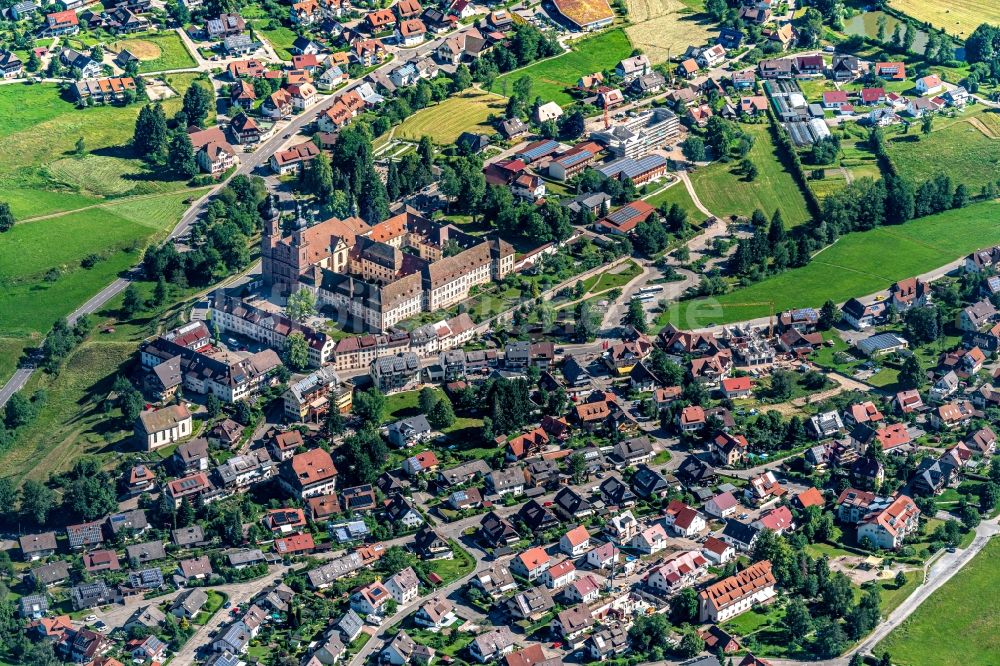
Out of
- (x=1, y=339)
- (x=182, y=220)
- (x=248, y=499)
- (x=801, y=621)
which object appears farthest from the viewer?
(x=182, y=220)

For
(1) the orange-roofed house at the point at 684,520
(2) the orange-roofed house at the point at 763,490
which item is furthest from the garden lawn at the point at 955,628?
(1) the orange-roofed house at the point at 684,520

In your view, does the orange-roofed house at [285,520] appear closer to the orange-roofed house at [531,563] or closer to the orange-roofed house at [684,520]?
the orange-roofed house at [531,563]

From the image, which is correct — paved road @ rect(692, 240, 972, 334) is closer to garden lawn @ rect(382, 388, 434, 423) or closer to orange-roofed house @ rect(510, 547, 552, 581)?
garden lawn @ rect(382, 388, 434, 423)

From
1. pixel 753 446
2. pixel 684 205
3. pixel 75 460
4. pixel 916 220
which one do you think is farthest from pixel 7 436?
pixel 916 220

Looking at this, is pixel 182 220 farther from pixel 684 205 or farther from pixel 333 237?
pixel 684 205

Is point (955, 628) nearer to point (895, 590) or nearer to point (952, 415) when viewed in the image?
point (895, 590)

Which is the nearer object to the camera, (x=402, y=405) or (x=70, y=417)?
(x=70, y=417)

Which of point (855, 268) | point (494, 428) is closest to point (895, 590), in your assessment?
point (494, 428)
